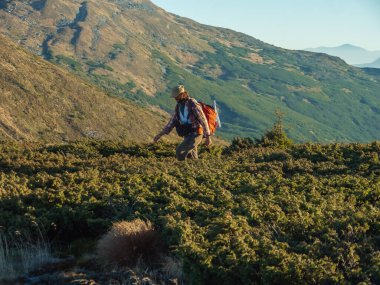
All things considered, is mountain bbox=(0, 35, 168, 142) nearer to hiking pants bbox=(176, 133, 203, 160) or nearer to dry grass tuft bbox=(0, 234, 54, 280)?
hiking pants bbox=(176, 133, 203, 160)

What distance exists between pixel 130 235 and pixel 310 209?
3.27 metres

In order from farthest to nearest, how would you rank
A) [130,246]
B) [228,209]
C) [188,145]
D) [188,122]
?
[188,145], [188,122], [228,209], [130,246]

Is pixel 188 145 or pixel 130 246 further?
pixel 188 145

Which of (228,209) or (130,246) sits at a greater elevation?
(228,209)

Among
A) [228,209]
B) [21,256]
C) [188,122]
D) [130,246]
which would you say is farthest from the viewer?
[188,122]

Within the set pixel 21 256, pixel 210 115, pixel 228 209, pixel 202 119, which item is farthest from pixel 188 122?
pixel 21 256

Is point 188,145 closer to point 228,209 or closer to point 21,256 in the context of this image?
point 228,209

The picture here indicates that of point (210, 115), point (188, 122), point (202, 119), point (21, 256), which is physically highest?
point (210, 115)

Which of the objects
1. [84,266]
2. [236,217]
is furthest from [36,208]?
[236,217]

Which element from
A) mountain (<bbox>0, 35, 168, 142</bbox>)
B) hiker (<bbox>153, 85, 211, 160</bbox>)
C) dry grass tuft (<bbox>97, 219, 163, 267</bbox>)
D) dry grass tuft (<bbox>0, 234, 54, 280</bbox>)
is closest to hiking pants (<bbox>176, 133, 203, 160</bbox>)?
hiker (<bbox>153, 85, 211, 160</bbox>)

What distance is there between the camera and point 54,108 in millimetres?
115562

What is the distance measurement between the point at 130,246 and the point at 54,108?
369ft

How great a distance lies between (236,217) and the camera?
8117mm

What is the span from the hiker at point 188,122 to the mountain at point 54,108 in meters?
86.0
